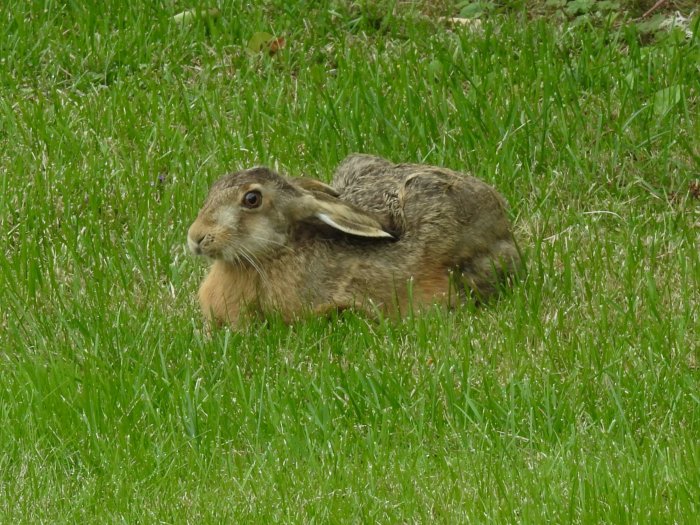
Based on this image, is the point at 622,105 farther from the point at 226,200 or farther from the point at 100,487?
the point at 100,487

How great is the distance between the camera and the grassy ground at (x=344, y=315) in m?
5.08

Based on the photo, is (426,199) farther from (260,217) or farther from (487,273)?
(260,217)

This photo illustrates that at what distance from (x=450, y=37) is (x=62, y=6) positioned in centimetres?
247

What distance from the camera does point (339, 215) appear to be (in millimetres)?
6418

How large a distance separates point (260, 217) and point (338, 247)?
0.37m

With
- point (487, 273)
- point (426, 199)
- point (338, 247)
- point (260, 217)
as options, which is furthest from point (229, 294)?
point (487, 273)

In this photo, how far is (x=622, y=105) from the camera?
7.89m

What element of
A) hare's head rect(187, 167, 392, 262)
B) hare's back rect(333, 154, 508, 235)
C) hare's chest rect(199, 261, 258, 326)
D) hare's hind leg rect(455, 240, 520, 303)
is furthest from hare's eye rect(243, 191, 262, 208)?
hare's hind leg rect(455, 240, 520, 303)

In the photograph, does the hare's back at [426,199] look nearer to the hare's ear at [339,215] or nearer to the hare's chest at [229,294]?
the hare's ear at [339,215]

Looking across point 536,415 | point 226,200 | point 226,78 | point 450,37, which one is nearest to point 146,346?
point 226,200

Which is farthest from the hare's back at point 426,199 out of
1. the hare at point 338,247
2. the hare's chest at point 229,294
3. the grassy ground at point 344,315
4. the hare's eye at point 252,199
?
the hare's chest at point 229,294

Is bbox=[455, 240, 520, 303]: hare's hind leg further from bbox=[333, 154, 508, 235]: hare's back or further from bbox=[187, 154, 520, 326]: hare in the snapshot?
bbox=[333, 154, 508, 235]: hare's back

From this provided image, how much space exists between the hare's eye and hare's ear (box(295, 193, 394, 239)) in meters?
0.18

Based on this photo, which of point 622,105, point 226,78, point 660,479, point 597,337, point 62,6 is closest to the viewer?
point 660,479
